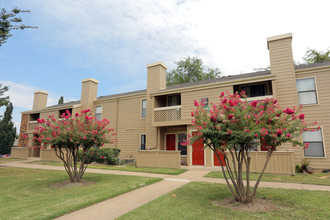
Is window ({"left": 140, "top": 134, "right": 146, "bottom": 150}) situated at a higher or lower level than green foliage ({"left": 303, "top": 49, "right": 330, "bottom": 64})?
lower

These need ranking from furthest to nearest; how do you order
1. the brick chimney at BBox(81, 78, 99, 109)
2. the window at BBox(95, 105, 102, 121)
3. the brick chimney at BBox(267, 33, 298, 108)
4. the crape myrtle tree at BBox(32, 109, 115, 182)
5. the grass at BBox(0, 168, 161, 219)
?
the brick chimney at BBox(81, 78, 99, 109) → the window at BBox(95, 105, 102, 121) → the brick chimney at BBox(267, 33, 298, 108) → the crape myrtle tree at BBox(32, 109, 115, 182) → the grass at BBox(0, 168, 161, 219)

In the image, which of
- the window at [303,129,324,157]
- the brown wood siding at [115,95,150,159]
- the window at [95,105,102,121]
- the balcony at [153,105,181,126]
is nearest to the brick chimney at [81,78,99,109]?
the window at [95,105,102,121]

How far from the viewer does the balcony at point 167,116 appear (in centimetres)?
1474

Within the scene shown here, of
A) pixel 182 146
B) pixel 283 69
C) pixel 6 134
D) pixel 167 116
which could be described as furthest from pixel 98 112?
pixel 283 69

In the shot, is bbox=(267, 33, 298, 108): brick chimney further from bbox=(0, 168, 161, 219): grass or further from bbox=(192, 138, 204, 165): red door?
bbox=(0, 168, 161, 219): grass

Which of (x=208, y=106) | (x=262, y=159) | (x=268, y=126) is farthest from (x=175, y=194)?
(x=208, y=106)

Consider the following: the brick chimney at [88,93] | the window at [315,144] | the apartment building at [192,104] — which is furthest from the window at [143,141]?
the window at [315,144]

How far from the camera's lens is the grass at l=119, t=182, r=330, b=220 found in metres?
4.49

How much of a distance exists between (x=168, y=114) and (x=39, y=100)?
64.9 feet

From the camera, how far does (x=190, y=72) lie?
35375mm

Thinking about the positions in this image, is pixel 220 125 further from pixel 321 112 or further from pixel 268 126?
pixel 321 112

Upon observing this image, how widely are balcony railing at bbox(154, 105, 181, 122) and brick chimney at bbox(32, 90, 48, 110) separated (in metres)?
18.6


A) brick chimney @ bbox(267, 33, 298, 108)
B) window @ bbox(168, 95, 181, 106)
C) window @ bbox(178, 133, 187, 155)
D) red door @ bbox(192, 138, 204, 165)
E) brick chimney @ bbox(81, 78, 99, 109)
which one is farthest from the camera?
brick chimney @ bbox(81, 78, 99, 109)

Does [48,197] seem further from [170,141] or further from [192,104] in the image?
[170,141]
